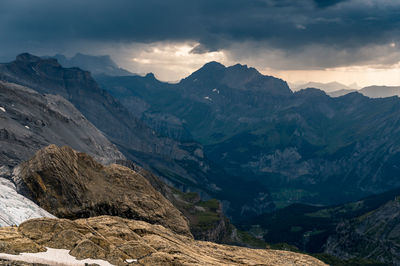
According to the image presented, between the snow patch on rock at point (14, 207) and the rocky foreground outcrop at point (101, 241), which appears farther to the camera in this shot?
the snow patch on rock at point (14, 207)

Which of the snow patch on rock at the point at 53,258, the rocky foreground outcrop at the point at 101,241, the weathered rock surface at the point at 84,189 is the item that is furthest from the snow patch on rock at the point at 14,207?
the snow patch on rock at the point at 53,258

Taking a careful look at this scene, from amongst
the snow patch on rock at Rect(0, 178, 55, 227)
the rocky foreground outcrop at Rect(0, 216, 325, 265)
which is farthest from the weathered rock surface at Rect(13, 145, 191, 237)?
the rocky foreground outcrop at Rect(0, 216, 325, 265)

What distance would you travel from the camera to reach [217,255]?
45.8 m

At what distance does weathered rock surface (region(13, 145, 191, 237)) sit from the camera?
5509 centimetres

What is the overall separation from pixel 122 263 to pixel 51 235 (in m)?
6.75

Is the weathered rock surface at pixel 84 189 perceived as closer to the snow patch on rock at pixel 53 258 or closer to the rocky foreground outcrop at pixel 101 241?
the rocky foreground outcrop at pixel 101 241

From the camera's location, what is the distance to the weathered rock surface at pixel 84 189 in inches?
2169

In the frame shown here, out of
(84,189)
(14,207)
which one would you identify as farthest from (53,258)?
(84,189)

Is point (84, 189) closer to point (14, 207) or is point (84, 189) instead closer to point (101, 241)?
point (14, 207)

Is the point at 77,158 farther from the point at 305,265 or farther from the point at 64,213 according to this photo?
the point at 305,265

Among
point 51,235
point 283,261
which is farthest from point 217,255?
point 51,235

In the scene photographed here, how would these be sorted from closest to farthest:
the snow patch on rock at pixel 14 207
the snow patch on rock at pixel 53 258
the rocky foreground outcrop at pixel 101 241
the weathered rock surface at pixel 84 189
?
the snow patch on rock at pixel 53 258 → the rocky foreground outcrop at pixel 101 241 → the snow patch on rock at pixel 14 207 → the weathered rock surface at pixel 84 189

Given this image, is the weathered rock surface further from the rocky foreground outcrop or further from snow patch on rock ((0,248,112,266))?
snow patch on rock ((0,248,112,266))

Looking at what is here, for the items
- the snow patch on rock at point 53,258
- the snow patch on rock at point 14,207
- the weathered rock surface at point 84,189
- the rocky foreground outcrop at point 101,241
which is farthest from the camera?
the weathered rock surface at point 84,189
